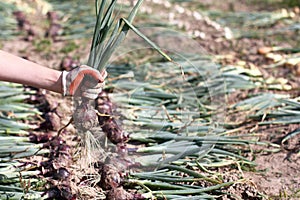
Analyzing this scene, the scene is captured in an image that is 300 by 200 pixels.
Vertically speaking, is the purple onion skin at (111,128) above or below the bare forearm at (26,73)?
below

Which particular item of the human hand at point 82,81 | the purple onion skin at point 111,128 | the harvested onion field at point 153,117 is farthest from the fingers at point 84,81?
the purple onion skin at point 111,128

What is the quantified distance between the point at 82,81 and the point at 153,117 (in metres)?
0.81

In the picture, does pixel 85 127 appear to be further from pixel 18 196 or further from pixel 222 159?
pixel 222 159

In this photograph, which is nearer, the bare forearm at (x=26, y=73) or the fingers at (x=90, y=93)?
the bare forearm at (x=26, y=73)

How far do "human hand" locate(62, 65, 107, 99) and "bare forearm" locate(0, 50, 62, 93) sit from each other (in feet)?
0.11

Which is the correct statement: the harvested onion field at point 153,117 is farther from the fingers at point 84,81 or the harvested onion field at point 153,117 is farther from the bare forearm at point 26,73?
the bare forearm at point 26,73

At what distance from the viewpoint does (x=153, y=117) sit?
9.25ft

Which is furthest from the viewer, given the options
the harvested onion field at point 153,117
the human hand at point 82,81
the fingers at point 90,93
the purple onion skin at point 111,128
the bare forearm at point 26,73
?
the purple onion skin at point 111,128

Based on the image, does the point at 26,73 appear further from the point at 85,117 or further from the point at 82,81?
the point at 85,117

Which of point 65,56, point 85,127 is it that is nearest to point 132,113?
point 85,127

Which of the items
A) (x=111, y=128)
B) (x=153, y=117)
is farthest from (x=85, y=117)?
(x=153, y=117)

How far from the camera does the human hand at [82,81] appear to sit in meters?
2.01

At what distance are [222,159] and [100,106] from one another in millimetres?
718

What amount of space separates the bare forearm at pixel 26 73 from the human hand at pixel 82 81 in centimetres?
3
